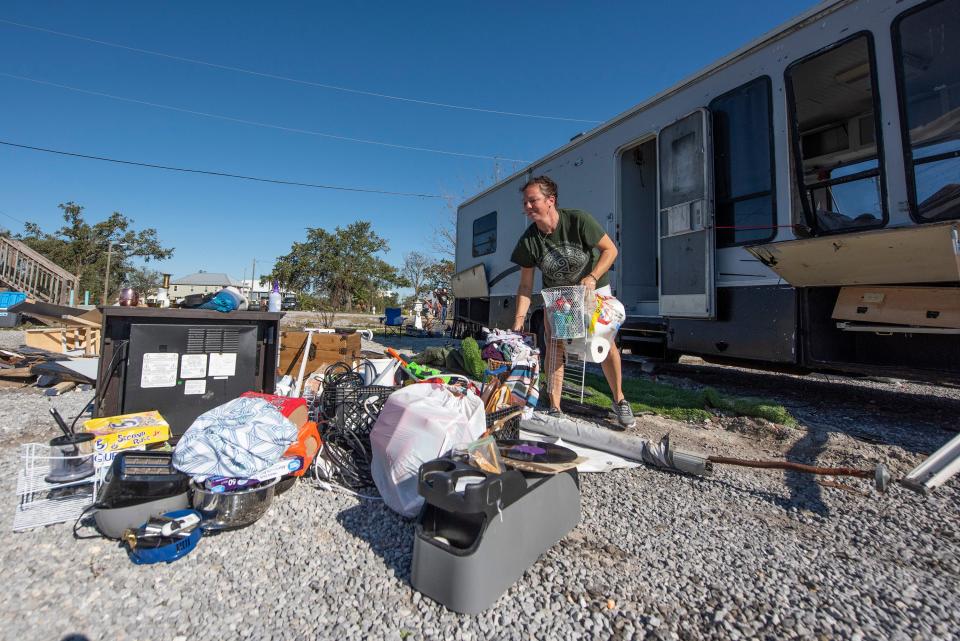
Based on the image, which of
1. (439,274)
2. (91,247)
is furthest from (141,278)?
(439,274)

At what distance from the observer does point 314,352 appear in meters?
3.85

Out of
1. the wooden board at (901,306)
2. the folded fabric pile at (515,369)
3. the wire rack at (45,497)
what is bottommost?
the wire rack at (45,497)

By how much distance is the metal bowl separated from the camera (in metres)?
1.48

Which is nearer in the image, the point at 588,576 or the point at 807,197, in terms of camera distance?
the point at 588,576

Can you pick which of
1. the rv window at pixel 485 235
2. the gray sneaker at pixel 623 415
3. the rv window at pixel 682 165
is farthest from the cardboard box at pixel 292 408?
the rv window at pixel 485 235

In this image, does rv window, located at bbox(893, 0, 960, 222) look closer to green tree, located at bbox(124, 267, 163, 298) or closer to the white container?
the white container

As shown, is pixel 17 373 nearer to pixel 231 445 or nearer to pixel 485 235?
pixel 231 445

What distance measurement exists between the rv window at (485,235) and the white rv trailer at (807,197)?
7.07 ft

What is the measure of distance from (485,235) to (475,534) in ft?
21.7

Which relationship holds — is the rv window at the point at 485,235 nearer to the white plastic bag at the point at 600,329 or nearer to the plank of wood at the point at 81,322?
the white plastic bag at the point at 600,329

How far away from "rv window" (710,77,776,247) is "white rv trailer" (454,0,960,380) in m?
0.01

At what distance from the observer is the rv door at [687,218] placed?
3701 millimetres

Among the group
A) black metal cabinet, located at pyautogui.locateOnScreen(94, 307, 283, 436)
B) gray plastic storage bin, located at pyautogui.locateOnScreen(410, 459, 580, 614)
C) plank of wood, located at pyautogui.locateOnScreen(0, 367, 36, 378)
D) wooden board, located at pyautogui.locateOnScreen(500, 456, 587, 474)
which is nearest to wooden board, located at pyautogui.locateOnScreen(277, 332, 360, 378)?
black metal cabinet, located at pyautogui.locateOnScreen(94, 307, 283, 436)

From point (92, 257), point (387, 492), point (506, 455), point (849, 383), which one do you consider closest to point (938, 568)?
point (506, 455)
